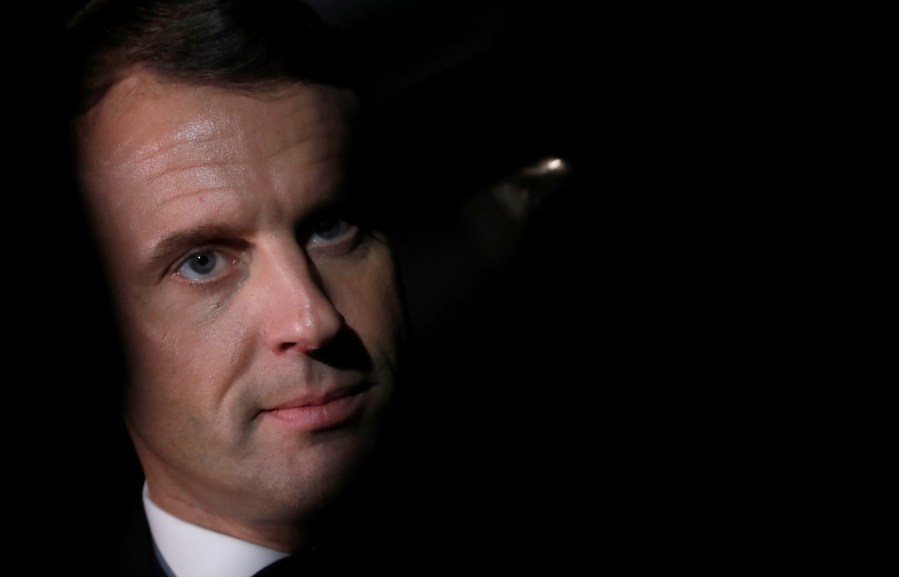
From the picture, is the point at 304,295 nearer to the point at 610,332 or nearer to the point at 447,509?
the point at 447,509

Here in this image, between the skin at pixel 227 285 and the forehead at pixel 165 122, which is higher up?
the forehead at pixel 165 122

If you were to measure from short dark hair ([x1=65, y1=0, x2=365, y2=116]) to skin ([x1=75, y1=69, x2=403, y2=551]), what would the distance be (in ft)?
0.07

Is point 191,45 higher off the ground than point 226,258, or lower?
higher

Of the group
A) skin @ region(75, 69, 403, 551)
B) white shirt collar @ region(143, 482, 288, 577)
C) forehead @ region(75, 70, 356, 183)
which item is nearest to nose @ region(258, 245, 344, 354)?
skin @ region(75, 69, 403, 551)

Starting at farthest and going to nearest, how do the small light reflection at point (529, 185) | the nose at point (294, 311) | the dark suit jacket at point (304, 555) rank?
the small light reflection at point (529, 185) < the dark suit jacket at point (304, 555) < the nose at point (294, 311)

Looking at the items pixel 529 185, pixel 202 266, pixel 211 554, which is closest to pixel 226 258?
pixel 202 266

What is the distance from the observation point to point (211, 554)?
108 cm

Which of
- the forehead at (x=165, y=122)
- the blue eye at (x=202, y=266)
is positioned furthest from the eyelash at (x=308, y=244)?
the forehead at (x=165, y=122)

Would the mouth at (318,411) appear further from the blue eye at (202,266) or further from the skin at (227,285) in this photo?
the blue eye at (202,266)

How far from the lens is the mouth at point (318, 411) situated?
101 cm

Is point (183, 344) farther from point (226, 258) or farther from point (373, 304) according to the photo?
point (373, 304)

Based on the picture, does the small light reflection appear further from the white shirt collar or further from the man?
the white shirt collar

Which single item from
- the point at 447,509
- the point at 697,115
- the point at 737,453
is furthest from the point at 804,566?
the point at 697,115

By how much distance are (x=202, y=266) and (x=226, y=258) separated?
27 mm
